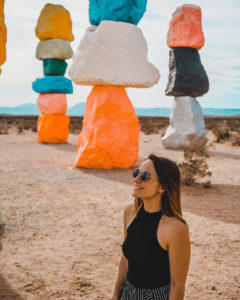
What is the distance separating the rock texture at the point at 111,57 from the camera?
7.37m

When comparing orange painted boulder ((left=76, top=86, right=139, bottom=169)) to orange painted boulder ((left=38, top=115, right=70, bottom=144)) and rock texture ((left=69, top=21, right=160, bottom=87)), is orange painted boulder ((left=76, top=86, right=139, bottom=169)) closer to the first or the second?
rock texture ((left=69, top=21, right=160, bottom=87))

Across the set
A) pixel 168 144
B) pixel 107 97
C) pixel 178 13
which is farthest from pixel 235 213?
pixel 178 13

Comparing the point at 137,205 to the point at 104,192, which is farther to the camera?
the point at 104,192

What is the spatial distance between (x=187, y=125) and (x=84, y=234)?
8002 millimetres

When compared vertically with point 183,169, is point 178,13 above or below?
above

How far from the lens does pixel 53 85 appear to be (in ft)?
40.7

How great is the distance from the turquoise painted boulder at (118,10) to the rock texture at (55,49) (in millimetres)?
4659

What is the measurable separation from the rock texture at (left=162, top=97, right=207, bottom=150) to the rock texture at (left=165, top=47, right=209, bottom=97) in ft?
1.20

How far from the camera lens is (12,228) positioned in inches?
155

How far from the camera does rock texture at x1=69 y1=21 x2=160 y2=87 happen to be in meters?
7.37

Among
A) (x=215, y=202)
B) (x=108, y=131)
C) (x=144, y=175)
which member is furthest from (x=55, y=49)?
(x=144, y=175)

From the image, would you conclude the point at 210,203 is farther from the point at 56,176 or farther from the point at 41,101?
the point at 41,101

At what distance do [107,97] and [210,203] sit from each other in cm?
361

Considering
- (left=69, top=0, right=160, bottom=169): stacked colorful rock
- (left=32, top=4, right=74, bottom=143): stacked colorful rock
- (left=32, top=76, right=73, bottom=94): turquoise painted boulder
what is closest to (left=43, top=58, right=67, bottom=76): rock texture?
(left=32, top=4, right=74, bottom=143): stacked colorful rock
